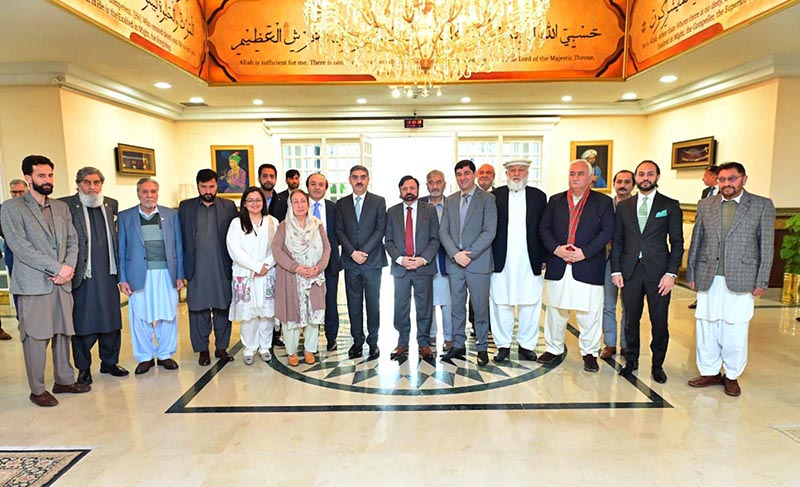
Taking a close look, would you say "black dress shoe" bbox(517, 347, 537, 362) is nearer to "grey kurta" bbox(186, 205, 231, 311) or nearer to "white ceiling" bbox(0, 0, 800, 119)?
"grey kurta" bbox(186, 205, 231, 311)

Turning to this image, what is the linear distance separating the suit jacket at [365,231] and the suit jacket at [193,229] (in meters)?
0.98

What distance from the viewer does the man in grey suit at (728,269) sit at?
3.24 m

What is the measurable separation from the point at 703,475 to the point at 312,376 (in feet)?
8.70

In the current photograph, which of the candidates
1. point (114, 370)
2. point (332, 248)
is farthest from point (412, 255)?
point (114, 370)

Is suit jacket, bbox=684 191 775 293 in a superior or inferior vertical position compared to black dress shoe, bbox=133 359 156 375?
superior

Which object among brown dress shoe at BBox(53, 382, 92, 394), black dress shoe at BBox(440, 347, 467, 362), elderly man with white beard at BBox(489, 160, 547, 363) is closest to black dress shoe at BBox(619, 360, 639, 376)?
elderly man with white beard at BBox(489, 160, 547, 363)

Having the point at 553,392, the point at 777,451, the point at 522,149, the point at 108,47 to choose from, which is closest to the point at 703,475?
the point at 777,451

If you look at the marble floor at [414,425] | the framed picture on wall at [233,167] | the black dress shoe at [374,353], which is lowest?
the marble floor at [414,425]

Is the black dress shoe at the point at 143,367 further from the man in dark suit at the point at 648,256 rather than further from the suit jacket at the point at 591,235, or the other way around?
the man in dark suit at the point at 648,256

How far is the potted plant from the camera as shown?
5941 mm

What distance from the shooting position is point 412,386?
354 centimetres

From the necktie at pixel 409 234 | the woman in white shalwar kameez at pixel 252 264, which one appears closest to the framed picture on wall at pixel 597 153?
the necktie at pixel 409 234

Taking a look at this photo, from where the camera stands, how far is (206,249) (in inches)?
155

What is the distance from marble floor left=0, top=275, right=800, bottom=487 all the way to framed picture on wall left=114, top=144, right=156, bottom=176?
12.1ft
